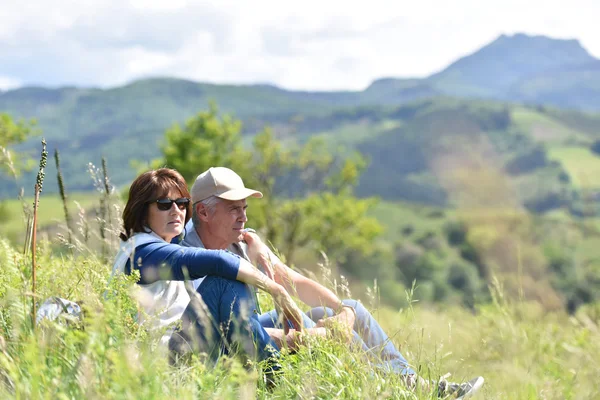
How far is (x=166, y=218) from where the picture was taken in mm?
3975

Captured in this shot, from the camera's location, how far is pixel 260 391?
3160mm

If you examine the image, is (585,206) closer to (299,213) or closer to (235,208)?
(235,208)

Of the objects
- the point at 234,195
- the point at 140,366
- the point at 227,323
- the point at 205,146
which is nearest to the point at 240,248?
the point at 234,195

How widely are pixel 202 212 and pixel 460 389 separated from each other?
201 centimetres

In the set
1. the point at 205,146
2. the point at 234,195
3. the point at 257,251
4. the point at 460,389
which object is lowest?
the point at 205,146

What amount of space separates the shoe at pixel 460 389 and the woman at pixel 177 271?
877mm

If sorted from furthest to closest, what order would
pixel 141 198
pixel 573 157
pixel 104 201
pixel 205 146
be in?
pixel 573 157
pixel 205 146
pixel 104 201
pixel 141 198

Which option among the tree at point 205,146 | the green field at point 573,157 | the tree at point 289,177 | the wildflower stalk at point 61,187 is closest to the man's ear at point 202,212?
the wildflower stalk at point 61,187

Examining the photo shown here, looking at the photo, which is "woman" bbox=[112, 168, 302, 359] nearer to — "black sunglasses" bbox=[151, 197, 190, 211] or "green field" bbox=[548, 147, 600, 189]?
"black sunglasses" bbox=[151, 197, 190, 211]

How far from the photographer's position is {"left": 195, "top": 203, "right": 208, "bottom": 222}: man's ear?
4371 mm

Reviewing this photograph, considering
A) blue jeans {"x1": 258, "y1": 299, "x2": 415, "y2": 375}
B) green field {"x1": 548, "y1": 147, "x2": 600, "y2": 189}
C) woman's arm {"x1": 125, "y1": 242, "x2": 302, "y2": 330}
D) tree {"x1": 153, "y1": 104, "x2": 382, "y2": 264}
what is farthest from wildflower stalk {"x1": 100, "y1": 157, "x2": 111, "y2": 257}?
green field {"x1": 548, "y1": 147, "x2": 600, "y2": 189}

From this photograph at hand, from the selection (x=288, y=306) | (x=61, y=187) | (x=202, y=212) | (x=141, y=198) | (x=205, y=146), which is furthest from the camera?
(x=205, y=146)

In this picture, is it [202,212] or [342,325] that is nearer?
[342,325]

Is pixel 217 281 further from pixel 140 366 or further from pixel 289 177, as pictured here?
pixel 289 177
